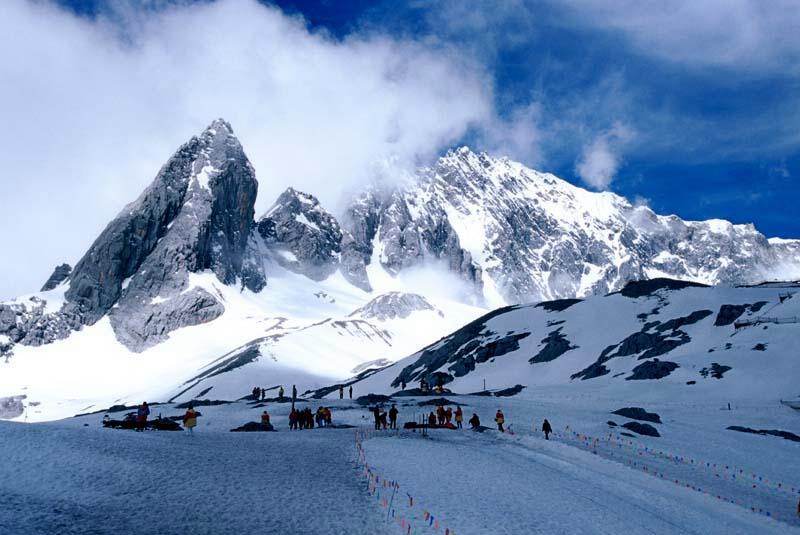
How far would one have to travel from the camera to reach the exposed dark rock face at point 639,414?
58.4 m

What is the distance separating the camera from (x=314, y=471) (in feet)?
94.4

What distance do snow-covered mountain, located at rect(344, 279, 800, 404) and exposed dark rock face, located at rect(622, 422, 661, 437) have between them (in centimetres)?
2212

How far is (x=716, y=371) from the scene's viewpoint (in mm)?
79250

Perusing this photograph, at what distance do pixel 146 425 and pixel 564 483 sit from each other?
24708mm

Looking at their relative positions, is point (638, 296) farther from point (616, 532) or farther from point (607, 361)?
point (616, 532)

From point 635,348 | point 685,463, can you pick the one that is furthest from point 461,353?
point 685,463

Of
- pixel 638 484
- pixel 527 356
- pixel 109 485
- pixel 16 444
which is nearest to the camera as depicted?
pixel 109 485

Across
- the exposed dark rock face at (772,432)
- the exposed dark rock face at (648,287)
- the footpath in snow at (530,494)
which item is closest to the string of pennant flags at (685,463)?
the footpath in snow at (530,494)

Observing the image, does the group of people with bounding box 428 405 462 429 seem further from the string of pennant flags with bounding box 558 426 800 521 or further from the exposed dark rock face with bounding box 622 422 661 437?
the exposed dark rock face with bounding box 622 422 661 437

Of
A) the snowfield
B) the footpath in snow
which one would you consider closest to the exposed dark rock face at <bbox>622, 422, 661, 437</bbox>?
the snowfield

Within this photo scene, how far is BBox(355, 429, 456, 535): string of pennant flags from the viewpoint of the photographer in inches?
847

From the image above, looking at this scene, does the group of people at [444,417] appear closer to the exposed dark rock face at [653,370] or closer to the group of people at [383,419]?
the group of people at [383,419]

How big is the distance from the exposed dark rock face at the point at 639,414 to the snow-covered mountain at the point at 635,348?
1564 centimetres

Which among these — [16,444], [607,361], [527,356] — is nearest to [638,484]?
[16,444]
